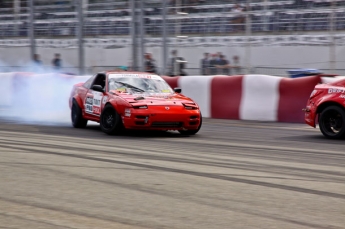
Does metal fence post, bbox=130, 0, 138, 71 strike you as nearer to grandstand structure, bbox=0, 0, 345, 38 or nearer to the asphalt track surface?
grandstand structure, bbox=0, 0, 345, 38

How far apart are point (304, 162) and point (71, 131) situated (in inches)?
221

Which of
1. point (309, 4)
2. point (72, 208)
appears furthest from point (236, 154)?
point (309, 4)

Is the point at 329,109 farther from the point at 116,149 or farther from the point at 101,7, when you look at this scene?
the point at 101,7

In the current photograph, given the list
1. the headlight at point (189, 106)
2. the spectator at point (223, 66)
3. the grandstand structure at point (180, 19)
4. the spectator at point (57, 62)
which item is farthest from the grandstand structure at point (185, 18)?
the headlight at point (189, 106)

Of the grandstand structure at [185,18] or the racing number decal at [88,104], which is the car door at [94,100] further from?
the grandstand structure at [185,18]

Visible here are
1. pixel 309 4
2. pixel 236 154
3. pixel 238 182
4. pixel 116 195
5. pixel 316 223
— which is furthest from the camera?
pixel 309 4

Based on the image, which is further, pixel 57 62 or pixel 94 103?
pixel 57 62

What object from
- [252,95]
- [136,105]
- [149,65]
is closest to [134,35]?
[149,65]

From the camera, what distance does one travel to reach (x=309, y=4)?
21094 millimetres

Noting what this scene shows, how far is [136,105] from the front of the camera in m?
11.9

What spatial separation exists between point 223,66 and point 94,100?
299 inches

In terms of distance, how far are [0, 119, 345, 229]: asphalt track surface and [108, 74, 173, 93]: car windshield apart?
4.02ft

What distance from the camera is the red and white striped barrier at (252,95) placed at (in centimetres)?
1557

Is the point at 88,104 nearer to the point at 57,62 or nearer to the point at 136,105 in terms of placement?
the point at 136,105
